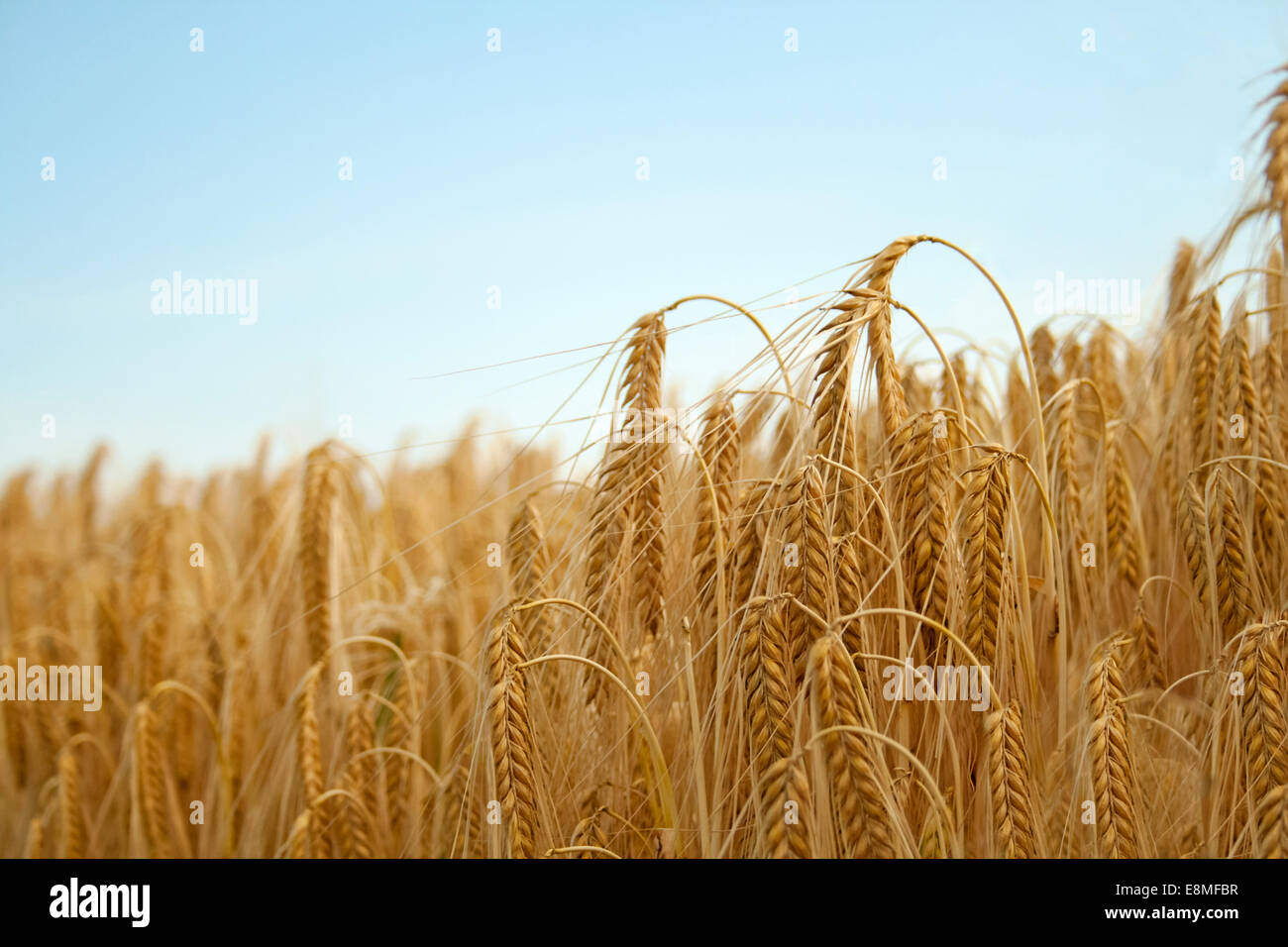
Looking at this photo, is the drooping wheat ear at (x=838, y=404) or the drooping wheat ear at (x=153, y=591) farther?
the drooping wheat ear at (x=153, y=591)

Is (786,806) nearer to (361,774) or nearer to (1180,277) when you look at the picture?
(361,774)

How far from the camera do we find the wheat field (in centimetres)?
100

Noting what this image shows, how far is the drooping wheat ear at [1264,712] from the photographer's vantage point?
1.11 m

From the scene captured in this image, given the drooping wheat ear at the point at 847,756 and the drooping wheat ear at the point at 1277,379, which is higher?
the drooping wheat ear at the point at 1277,379

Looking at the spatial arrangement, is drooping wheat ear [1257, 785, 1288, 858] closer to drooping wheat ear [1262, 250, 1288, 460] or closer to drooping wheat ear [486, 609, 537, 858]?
drooping wheat ear [1262, 250, 1288, 460]

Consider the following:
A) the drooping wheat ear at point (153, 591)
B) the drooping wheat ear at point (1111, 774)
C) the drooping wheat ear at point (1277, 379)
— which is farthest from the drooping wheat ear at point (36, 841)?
the drooping wheat ear at point (1277, 379)

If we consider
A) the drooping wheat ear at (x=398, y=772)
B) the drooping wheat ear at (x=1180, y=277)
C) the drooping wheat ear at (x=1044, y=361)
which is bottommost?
the drooping wheat ear at (x=398, y=772)

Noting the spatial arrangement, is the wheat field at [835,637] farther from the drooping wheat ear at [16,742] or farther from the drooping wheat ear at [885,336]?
the drooping wheat ear at [16,742]

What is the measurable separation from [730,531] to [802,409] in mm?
214

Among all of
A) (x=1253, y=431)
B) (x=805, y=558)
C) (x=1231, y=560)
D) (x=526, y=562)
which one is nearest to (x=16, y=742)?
(x=526, y=562)

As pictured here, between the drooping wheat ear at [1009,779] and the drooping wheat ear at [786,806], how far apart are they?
0.28 m

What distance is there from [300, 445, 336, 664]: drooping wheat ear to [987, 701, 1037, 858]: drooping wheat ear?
1563 mm
